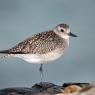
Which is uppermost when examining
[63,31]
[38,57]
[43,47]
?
[63,31]

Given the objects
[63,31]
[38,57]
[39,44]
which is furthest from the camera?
[63,31]

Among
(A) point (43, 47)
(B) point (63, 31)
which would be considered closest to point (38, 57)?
(A) point (43, 47)

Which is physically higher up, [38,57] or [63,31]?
[63,31]

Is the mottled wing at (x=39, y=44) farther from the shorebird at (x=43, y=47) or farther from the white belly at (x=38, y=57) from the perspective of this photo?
the white belly at (x=38, y=57)

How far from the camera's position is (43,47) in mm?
18359

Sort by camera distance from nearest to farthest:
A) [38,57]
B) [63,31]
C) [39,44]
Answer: [38,57], [39,44], [63,31]

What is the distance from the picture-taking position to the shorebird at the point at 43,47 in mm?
17844

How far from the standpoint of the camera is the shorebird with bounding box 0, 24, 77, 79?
17.8 meters

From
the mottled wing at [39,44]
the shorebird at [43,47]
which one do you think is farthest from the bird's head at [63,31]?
the mottled wing at [39,44]

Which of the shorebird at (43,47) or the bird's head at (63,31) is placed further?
the bird's head at (63,31)

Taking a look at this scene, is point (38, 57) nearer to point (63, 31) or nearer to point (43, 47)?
point (43, 47)

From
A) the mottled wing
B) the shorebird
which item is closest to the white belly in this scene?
the shorebird

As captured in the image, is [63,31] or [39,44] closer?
[39,44]

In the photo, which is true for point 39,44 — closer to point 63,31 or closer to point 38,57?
point 38,57
